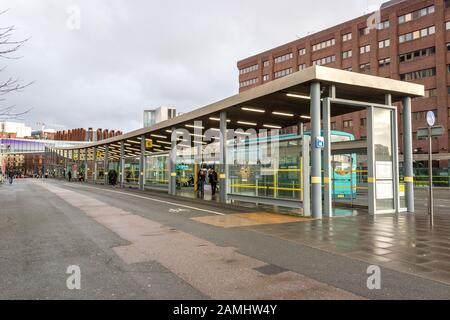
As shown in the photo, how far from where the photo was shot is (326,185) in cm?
1193

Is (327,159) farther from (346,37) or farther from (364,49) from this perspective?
(346,37)

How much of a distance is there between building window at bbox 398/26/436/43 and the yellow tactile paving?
45187 millimetres

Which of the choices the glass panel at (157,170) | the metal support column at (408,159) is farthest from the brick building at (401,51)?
the glass panel at (157,170)

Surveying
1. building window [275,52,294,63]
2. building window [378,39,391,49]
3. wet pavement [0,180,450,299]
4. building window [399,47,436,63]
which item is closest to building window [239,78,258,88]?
building window [275,52,294,63]

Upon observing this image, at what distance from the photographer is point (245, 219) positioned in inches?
449

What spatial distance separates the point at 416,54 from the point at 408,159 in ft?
133

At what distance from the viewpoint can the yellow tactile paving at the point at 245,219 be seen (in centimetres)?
1035

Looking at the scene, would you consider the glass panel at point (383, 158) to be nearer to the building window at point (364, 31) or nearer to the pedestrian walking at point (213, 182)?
the pedestrian walking at point (213, 182)

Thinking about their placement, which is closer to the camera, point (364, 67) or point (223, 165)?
point (223, 165)

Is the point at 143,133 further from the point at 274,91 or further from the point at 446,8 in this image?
the point at 446,8

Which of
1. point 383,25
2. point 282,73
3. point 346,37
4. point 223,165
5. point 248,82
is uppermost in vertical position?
point 346,37

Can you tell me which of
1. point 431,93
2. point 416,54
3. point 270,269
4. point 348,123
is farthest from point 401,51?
point 270,269
